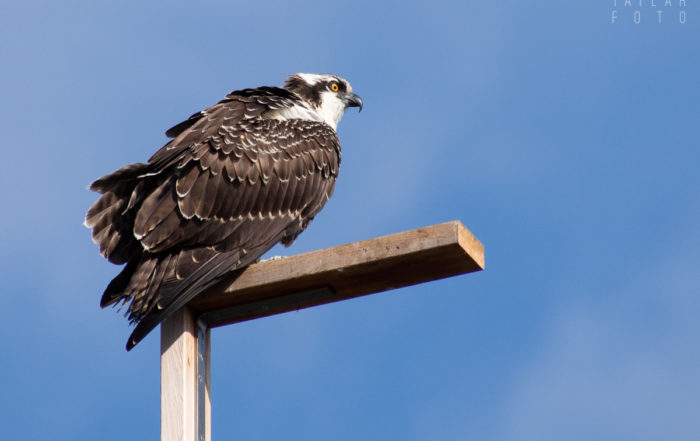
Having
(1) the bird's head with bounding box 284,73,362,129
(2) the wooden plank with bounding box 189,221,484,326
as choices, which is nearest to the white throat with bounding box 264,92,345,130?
(1) the bird's head with bounding box 284,73,362,129

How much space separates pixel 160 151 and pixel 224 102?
0.86 meters

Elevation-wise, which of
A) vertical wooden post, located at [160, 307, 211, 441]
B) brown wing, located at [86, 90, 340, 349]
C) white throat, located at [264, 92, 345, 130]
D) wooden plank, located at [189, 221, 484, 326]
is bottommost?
vertical wooden post, located at [160, 307, 211, 441]

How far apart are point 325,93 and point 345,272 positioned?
12.3 ft

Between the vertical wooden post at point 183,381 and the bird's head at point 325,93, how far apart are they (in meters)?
3.45

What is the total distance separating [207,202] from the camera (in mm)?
5977

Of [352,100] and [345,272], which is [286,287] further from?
[352,100]

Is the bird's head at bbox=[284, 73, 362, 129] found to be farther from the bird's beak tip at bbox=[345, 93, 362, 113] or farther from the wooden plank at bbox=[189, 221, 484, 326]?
the wooden plank at bbox=[189, 221, 484, 326]

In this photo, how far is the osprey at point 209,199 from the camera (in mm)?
5434

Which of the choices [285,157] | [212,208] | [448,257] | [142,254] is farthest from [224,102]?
[448,257]

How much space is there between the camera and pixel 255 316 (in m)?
5.20

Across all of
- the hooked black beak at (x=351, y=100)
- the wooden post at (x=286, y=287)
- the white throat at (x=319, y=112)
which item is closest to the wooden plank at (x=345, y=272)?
the wooden post at (x=286, y=287)

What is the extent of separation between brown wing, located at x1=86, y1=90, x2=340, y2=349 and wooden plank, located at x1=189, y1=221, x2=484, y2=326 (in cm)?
20

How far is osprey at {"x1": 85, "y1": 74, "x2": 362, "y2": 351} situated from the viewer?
543 centimetres

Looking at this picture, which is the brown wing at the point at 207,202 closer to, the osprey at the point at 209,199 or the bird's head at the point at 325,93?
the osprey at the point at 209,199
